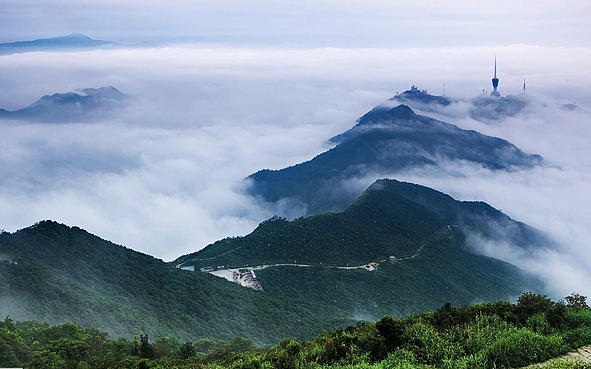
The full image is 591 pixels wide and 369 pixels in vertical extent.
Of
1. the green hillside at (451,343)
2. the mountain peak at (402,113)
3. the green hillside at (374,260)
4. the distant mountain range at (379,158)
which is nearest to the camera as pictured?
the green hillside at (451,343)

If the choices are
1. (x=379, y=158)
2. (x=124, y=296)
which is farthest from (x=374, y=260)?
(x=379, y=158)

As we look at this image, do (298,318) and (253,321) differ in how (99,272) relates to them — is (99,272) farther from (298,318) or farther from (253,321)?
(298,318)

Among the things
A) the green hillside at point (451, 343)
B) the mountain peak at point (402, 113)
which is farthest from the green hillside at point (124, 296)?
the mountain peak at point (402, 113)

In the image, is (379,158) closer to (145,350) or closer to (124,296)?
(124,296)

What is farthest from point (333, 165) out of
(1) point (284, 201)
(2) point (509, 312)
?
(2) point (509, 312)

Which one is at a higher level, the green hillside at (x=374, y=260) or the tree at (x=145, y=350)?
the tree at (x=145, y=350)

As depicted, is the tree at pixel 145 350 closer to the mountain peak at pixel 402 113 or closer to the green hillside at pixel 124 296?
the green hillside at pixel 124 296

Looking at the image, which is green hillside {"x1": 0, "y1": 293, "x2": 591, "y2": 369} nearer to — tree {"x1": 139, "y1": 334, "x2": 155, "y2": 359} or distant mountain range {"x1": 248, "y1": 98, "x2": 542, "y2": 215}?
tree {"x1": 139, "y1": 334, "x2": 155, "y2": 359}
